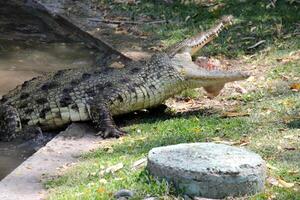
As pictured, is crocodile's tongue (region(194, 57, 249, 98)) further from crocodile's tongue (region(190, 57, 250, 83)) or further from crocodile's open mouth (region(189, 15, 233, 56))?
crocodile's open mouth (region(189, 15, 233, 56))

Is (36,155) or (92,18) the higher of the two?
(92,18)

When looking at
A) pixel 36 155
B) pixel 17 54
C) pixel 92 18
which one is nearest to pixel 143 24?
pixel 92 18

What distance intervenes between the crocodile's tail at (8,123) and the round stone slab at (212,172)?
9.18ft

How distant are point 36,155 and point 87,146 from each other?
602 mm

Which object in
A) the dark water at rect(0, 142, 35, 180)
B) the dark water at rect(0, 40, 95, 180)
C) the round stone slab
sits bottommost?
the dark water at rect(0, 142, 35, 180)

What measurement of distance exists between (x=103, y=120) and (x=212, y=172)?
262cm

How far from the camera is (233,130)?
693 centimetres

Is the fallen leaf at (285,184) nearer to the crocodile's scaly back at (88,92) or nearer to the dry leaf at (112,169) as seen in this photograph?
the dry leaf at (112,169)

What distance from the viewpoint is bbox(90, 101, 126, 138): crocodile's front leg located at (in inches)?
293

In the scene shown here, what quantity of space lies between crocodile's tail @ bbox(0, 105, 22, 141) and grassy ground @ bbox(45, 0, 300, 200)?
1.17 metres

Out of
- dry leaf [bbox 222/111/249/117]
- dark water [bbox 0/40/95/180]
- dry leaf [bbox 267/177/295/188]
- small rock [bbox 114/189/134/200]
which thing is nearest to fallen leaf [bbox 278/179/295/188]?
dry leaf [bbox 267/177/295/188]

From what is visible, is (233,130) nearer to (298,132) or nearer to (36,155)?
(298,132)

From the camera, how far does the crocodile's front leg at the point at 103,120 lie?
24.4 feet

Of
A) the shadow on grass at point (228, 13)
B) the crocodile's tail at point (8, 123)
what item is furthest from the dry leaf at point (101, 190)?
the shadow on grass at point (228, 13)
